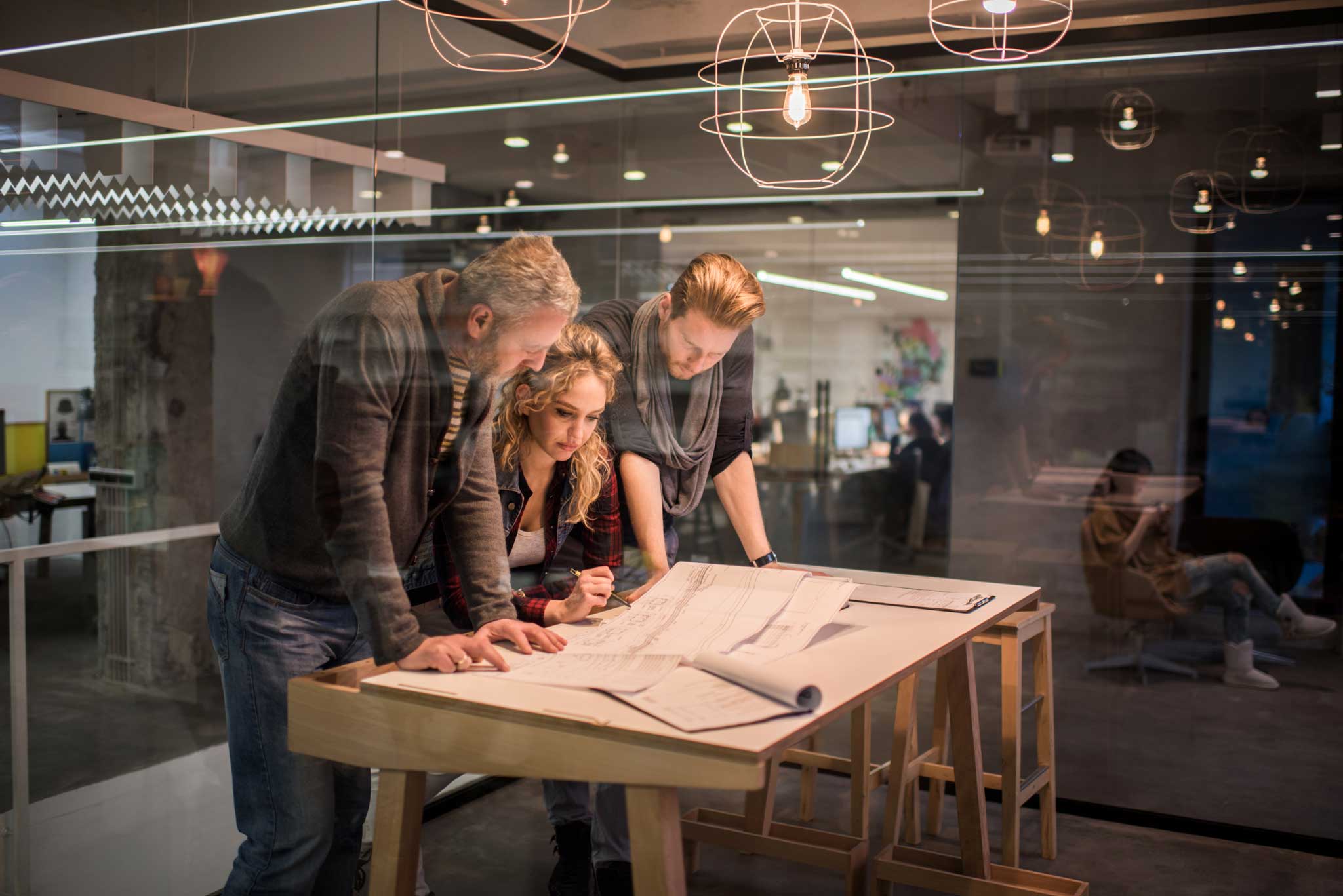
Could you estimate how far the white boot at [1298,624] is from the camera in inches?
139

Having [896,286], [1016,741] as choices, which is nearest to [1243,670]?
[1016,741]

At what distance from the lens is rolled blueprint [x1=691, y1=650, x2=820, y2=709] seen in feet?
5.22

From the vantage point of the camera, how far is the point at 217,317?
2.52m

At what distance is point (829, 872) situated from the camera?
3.21 m

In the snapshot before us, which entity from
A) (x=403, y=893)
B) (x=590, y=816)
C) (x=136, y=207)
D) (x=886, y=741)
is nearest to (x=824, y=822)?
(x=886, y=741)

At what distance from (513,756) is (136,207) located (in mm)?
1527

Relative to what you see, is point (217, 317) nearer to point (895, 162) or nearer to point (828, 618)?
point (828, 618)

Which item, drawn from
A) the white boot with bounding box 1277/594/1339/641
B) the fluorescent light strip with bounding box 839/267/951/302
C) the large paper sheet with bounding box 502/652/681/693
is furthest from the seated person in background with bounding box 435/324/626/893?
the white boot with bounding box 1277/594/1339/641

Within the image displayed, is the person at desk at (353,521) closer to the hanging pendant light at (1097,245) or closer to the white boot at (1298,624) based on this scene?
the hanging pendant light at (1097,245)

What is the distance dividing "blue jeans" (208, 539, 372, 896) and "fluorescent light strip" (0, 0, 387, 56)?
3.60ft

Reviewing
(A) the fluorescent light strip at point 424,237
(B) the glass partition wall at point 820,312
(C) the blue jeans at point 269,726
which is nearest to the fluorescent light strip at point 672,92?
(B) the glass partition wall at point 820,312

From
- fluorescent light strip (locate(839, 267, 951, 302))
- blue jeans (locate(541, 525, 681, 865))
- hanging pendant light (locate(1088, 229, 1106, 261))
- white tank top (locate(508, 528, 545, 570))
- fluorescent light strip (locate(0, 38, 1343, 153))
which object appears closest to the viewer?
white tank top (locate(508, 528, 545, 570))

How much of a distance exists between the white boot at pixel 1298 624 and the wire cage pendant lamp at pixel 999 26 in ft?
6.28

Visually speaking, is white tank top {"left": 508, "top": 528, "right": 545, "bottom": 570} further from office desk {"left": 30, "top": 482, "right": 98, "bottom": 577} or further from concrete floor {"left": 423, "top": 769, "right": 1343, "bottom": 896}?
concrete floor {"left": 423, "top": 769, "right": 1343, "bottom": 896}
